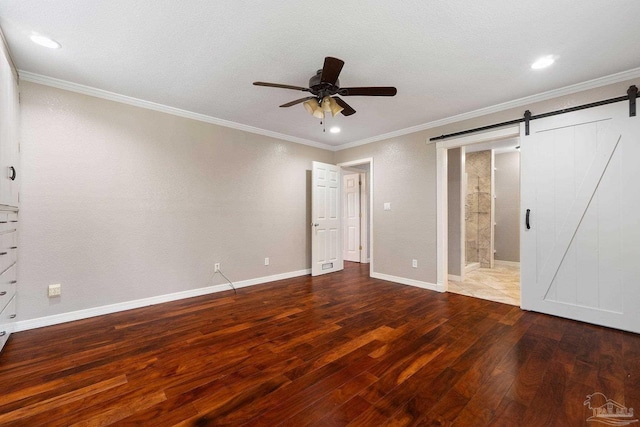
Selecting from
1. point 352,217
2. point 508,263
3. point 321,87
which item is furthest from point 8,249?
point 508,263

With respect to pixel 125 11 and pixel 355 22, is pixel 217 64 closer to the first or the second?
pixel 125 11

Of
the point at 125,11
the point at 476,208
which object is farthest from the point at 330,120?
the point at 476,208

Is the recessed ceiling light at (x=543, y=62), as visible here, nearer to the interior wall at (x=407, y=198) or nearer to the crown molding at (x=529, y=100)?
the crown molding at (x=529, y=100)

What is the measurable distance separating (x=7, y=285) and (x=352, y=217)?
5.55 metres

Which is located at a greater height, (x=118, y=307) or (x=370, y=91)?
(x=370, y=91)

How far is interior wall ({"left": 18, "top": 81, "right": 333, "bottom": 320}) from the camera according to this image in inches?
107

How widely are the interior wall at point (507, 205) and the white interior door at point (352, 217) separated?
3.24 m

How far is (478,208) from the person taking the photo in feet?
19.3

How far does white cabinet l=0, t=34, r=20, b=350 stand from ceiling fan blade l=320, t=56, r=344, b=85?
8.02 feet

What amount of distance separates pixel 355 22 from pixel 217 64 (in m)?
1.35

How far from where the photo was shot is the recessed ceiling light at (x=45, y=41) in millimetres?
2111

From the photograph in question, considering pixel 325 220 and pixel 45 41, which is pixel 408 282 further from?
pixel 45 41

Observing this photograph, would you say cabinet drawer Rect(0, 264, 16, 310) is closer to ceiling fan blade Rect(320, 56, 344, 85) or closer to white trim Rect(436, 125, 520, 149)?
ceiling fan blade Rect(320, 56, 344, 85)

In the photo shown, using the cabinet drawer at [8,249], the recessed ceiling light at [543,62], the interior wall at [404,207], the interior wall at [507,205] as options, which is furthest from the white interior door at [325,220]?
the interior wall at [507,205]
